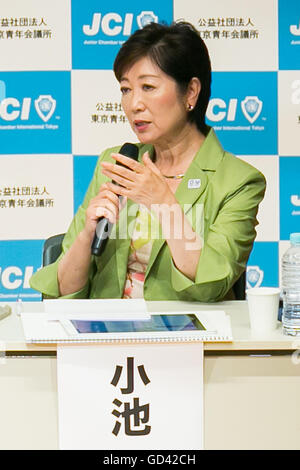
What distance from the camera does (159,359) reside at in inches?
58.2

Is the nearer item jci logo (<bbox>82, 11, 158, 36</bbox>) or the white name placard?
the white name placard

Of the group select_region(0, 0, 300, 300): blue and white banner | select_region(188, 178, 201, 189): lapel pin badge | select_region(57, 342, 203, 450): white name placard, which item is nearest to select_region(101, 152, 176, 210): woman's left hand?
select_region(188, 178, 201, 189): lapel pin badge

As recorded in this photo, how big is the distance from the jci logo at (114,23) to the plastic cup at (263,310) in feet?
5.90

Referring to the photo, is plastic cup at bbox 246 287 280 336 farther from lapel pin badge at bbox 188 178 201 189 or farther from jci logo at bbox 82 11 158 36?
jci logo at bbox 82 11 158 36

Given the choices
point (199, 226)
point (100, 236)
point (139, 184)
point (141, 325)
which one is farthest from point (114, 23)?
point (141, 325)

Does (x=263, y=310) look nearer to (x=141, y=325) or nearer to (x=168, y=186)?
(x=141, y=325)

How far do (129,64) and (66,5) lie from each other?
3.15 feet

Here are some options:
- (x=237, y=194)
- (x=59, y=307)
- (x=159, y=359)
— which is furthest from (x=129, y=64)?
(x=159, y=359)

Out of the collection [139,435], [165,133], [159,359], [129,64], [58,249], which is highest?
[129,64]

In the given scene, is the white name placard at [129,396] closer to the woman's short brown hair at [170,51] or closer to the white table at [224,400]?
the white table at [224,400]

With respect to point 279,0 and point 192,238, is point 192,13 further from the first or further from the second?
point 192,238

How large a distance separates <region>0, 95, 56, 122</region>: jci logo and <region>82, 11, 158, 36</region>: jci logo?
33 cm

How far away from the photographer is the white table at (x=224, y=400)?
1486 mm

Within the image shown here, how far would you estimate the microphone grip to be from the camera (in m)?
1.84
